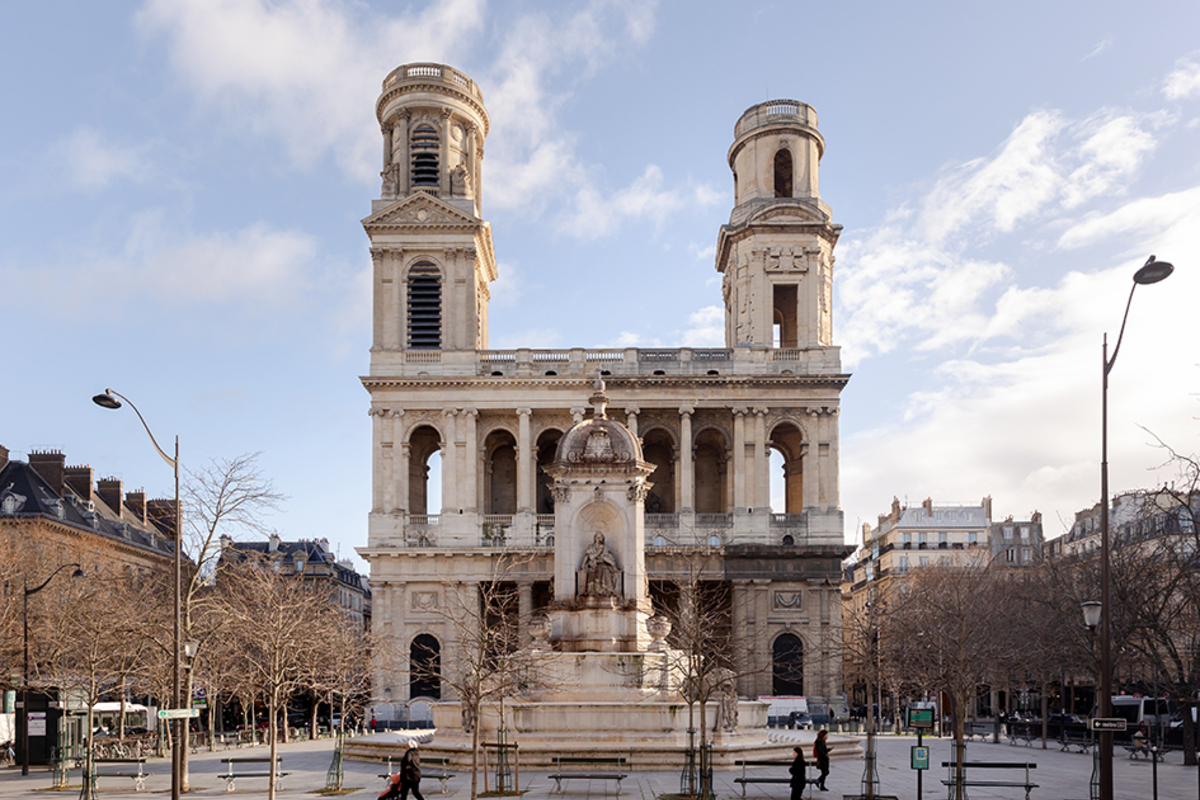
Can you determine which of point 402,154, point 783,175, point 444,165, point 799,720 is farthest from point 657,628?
point 402,154

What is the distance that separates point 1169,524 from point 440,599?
111 ft

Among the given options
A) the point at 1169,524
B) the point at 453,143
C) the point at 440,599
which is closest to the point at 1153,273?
the point at 1169,524

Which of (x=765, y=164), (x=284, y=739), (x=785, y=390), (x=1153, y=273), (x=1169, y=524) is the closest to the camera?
(x=1153, y=273)

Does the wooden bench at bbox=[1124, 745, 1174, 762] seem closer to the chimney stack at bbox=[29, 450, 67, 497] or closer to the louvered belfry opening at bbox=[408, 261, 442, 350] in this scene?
the louvered belfry opening at bbox=[408, 261, 442, 350]

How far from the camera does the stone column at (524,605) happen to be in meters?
56.0

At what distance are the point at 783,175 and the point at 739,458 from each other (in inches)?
673

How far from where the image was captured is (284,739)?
48.9 meters

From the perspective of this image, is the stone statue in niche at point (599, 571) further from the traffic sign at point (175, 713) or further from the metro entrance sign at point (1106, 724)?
the metro entrance sign at point (1106, 724)

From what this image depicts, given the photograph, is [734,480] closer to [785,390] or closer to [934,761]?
[785,390]

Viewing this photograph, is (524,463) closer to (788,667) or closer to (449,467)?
(449,467)

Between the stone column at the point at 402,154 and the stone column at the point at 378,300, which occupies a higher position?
the stone column at the point at 402,154

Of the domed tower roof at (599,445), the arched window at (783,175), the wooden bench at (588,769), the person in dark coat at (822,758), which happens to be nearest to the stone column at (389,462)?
the arched window at (783,175)

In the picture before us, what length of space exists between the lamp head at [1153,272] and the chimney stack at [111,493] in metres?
75.6

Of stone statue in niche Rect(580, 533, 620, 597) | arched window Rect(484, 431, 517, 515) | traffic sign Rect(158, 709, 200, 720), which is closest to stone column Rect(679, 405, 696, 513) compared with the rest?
arched window Rect(484, 431, 517, 515)
